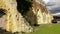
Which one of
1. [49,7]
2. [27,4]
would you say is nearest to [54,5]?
[49,7]

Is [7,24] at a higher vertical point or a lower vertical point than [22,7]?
lower

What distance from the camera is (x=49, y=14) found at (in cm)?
4797

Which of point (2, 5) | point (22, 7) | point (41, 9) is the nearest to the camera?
point (2, 5)

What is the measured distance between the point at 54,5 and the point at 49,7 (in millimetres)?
1218

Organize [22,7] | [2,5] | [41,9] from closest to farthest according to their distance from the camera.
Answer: [2,5]
[22,7]
[41,9]

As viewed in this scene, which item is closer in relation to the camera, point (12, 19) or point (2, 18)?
point (12, 19)

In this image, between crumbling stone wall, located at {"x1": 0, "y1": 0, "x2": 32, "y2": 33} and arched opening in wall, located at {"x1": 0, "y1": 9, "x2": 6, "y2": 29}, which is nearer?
crumbling stone wall, located at {"x1": 0, "y1": 0, "x2": 32, "y2": 33}

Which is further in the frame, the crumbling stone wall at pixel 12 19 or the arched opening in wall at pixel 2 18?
the arched opening in wall at pixel 2 18

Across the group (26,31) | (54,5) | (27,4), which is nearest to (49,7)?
(54,5)

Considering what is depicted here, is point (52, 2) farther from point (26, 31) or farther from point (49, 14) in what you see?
point (26, 31)

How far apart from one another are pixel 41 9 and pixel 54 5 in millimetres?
3412

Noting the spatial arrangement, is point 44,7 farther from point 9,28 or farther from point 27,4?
point 9,28

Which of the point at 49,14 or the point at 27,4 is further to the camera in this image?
the point at 49,14

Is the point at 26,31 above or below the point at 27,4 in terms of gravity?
below
